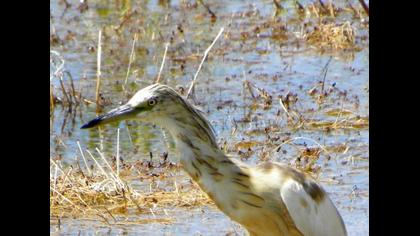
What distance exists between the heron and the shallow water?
45.0 inches

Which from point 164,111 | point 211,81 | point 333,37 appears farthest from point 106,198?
point 333,37

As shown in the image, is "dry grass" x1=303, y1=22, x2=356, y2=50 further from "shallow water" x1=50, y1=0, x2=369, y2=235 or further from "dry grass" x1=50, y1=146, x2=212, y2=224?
"dry grass" x1=50, y1=146, x2=212, y2=224

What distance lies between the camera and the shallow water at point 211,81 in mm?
7707

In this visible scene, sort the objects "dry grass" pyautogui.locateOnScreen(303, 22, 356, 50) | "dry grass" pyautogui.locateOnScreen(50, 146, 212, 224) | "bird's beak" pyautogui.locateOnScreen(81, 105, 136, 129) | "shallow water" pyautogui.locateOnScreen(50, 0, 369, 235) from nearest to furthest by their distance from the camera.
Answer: "bird's beak" pyautogui.locateOnScreen(81, 105, 136, 129) → "dry grass" pyautogui.locateOnScreen(50, 146, 212, 224) → "shallow water" pyautogui.locateOnScreen(50, 0, 369, 235) → "dry grass" pyautogui.locateOnScreen(303, 22, 356, 50)

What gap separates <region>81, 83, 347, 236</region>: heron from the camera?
600 cm

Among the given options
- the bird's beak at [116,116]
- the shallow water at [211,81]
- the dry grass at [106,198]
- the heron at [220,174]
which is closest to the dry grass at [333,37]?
the shallow water at [211,81]

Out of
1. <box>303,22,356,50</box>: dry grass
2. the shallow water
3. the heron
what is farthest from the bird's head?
<box>303,22,356,50</box>: dry grass

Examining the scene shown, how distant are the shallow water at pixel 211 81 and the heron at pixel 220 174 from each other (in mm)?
1144

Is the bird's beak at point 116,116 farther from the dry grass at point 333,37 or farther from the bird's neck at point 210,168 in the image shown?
the dry grass at point 333,37

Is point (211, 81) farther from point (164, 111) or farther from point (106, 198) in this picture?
point (164, 111)

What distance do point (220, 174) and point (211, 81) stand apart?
488 centimetres

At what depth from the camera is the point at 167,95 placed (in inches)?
237
